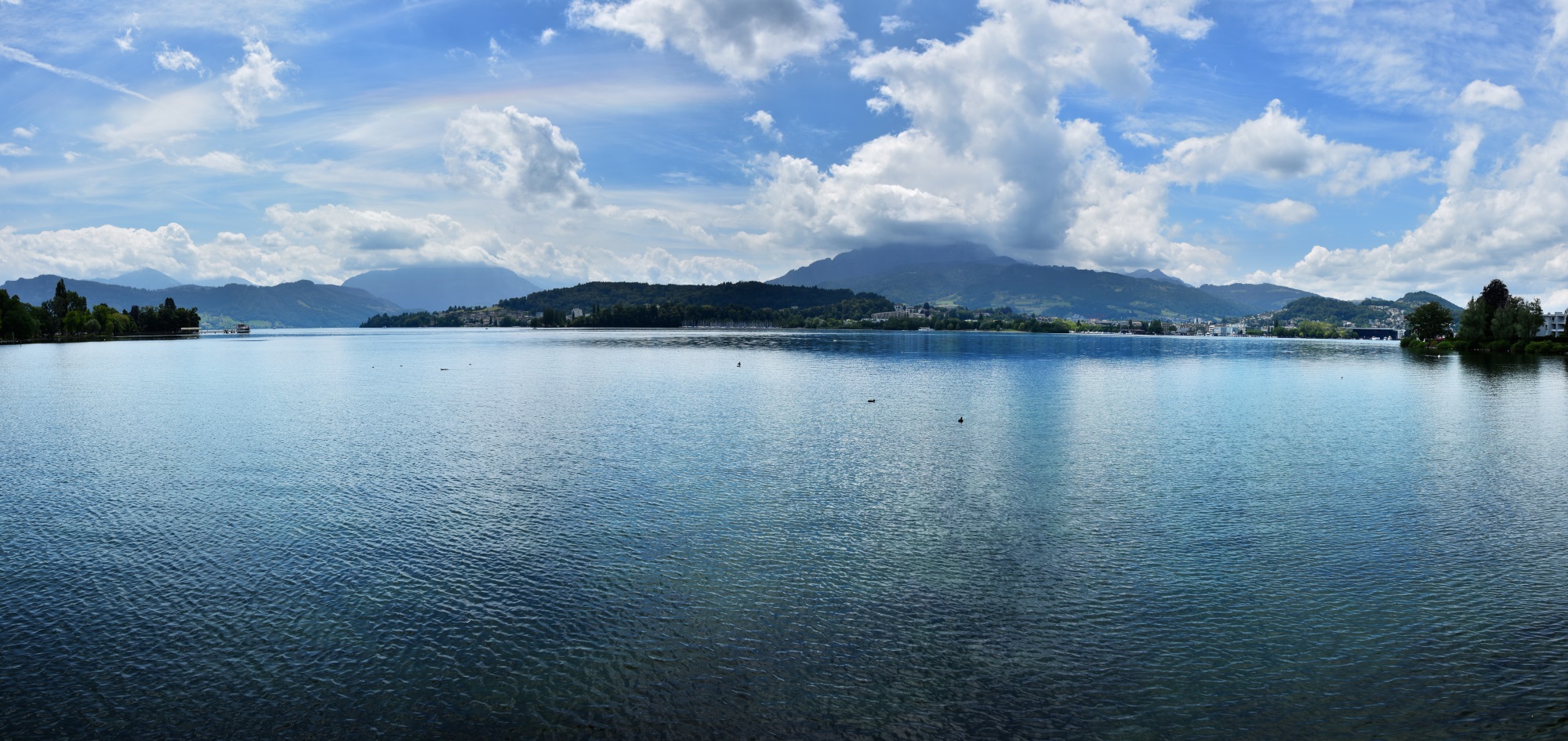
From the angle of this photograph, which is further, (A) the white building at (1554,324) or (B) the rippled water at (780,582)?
(A) the white building at (1554,324)

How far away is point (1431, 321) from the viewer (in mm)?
189375

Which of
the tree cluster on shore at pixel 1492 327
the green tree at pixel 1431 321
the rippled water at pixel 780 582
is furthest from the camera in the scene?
the green tree at pixel 1431 321

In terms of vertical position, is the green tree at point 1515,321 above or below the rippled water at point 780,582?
above

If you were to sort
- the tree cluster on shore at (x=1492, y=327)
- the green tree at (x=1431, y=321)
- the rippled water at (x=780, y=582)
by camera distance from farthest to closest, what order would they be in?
the green tree at (x=1431, y=321) < the tree cluster on shore at (x=1492, y=327) < the rippled water at (x=780, y=582)

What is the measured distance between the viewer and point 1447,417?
186 feet

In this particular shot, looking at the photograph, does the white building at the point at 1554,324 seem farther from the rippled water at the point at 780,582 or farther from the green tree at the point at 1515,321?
the rippled water at the point at 780,582

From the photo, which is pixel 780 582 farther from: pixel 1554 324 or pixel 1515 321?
pixel 1554 324

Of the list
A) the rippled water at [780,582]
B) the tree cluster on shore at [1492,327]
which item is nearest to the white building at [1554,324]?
the tree cluster on shore at [1492,327]

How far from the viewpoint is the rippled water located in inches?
590

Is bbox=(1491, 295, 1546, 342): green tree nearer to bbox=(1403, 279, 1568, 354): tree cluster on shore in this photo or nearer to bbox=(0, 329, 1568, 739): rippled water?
bbox=(1403, 279, 1568, 354): tree cluster on shore

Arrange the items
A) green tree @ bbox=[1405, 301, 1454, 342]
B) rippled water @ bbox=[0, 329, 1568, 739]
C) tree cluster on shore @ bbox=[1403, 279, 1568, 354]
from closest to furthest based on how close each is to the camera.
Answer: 1. rippled water @ bbox=[0, 329, 1568, 739]
2. tree cluster on shore @ bbox=[1403, 279, 1568, 354]
3. green tree @ bbox=[1405, 301, 1454, 342]

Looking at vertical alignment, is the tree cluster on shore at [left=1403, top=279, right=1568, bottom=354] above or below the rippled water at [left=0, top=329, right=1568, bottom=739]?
above

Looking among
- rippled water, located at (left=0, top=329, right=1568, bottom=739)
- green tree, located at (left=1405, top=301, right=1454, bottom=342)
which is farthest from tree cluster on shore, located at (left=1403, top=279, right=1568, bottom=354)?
rippled water, located at (left=0, top=329, right=1568, bottom=739)

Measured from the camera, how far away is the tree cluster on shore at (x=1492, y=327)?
153 m
